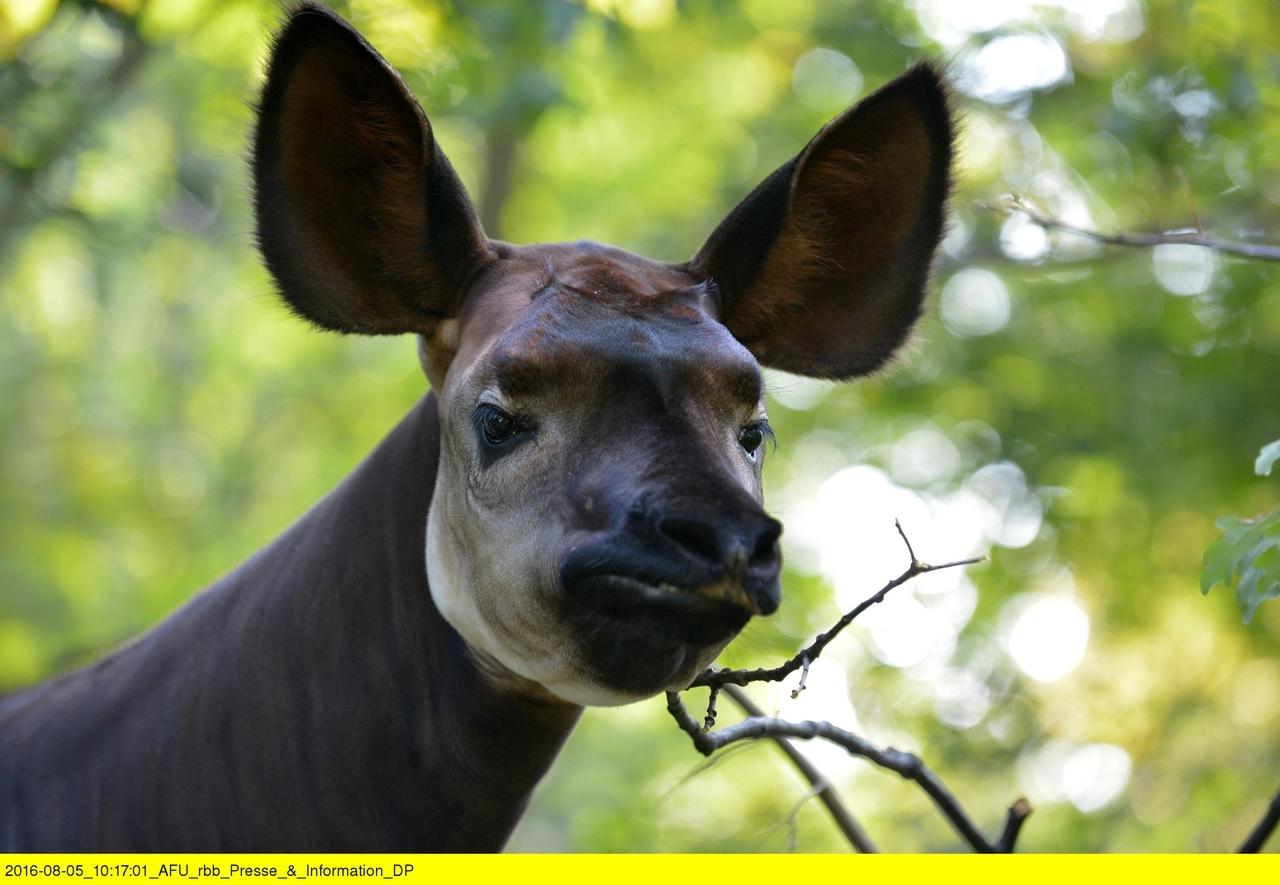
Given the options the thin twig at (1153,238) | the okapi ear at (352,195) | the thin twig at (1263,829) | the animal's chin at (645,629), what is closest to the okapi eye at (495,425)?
the animal's chin at (645,629)

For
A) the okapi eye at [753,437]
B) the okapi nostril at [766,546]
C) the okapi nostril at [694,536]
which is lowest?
the okapi eye at [753,437]

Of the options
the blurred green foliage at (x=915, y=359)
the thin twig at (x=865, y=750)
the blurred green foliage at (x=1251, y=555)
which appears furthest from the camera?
the blurred green foliage at (x=915, y=359)

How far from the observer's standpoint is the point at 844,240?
3404 millimetres

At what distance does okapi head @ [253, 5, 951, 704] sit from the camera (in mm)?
2354

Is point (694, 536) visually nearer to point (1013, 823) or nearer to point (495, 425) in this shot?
point (495, 425)

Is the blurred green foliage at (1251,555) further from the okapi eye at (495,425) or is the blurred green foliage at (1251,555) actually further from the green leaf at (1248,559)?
the okapi eye at (495,425)

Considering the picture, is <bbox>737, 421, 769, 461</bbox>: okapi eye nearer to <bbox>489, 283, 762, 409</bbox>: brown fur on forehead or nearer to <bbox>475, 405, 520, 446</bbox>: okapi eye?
<bbox>489, 283, 762, 409</bbox>: brown fur on forehead

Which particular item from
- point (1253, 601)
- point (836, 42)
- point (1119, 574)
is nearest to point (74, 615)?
point (836, 42)

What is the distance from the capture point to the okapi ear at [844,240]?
3.18 m
